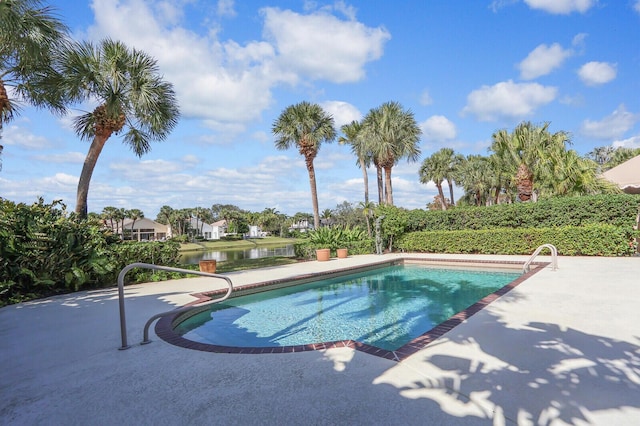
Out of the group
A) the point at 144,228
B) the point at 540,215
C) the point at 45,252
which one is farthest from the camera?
the point at 144,228

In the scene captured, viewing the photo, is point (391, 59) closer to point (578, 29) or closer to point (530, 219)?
point (578, 29)

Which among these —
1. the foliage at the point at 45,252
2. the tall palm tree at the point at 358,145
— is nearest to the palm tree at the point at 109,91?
the foliage at the point at 45,252

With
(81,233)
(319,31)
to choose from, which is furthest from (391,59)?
(81,233)

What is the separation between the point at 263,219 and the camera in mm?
75938

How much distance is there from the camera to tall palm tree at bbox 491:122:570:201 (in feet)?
52.3

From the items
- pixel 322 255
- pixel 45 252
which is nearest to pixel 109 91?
pixel 45 252

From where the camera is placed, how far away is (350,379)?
2959 mm

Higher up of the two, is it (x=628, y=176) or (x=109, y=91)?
(x=109, y=91)

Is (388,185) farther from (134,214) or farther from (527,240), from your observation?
(134,214)

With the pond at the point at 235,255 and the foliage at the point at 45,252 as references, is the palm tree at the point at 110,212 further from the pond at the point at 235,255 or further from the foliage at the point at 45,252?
the foliage at the point at 45,252

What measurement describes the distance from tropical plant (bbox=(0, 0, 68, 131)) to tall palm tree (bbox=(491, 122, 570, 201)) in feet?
61.4

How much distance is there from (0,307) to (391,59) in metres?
13.9

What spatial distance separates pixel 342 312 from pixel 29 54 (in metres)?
9.42

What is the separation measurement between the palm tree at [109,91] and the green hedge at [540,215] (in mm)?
13492
